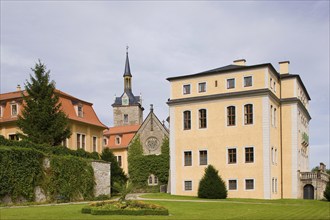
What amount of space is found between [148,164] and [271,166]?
22.5 m

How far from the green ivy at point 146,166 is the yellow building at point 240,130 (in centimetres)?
1432

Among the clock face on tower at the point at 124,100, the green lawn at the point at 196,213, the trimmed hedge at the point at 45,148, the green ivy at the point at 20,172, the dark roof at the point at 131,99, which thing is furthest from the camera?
the clock face on tower at the point at 124,100

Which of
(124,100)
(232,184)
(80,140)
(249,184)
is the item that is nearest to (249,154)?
(249,184)

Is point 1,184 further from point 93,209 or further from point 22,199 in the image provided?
point 93,209

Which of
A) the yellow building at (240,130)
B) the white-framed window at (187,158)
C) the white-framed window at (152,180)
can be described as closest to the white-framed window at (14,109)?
the yellow building at (240,130)

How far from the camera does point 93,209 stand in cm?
A: 2039

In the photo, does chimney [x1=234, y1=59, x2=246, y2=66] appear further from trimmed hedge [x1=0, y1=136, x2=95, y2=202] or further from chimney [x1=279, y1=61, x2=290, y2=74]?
trimmed hedge [x1=0, y1=136, x2=95, y2=202]

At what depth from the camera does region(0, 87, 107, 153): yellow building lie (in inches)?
1670

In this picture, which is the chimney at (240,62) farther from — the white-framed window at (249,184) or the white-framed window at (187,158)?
the white-framed window at (249,184)

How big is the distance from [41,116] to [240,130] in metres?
17.7

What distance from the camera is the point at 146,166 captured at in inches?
2359

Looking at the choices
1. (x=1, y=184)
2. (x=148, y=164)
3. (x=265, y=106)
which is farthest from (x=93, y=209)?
(x=148, y=164)

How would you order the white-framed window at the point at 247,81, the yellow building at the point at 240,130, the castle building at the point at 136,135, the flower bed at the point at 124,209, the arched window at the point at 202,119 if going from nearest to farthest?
the flower bed at the point at 124,209
the yellow building at the point at 240,130
the white-framed window at the point at 247,81
the arched window at the point at 202,119
the castle building at the point at 136,135

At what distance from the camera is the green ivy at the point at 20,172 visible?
26703 mm
